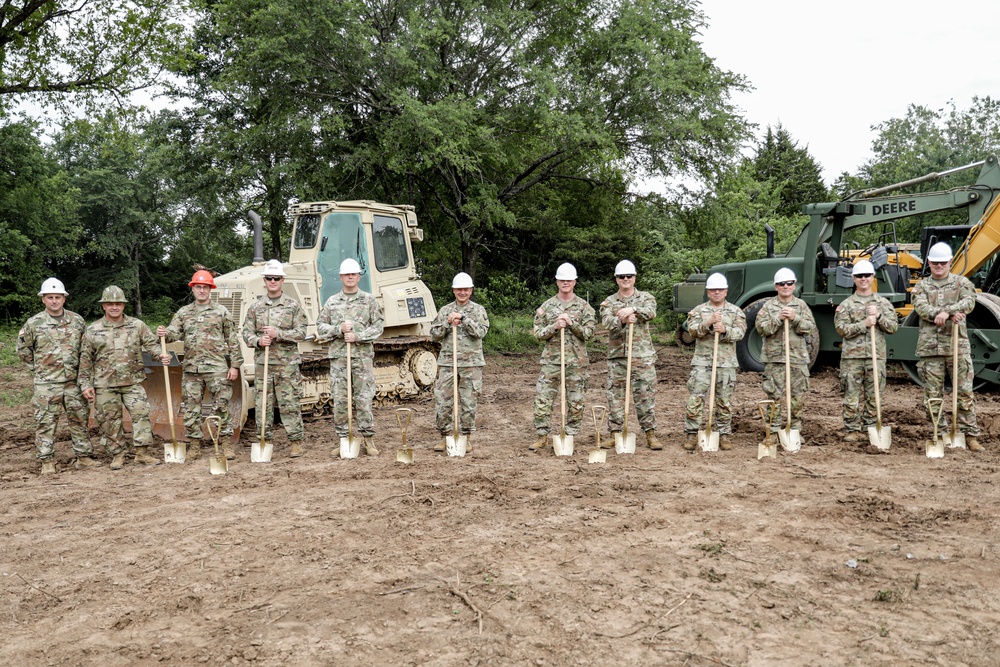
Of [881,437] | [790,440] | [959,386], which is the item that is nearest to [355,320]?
[790,440]

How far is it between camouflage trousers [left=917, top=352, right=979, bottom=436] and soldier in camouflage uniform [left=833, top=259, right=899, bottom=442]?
460mm

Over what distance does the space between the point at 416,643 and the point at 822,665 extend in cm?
185

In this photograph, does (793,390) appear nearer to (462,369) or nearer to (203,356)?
(462,369)

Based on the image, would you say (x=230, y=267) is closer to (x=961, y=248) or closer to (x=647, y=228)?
(x=647, y=228)

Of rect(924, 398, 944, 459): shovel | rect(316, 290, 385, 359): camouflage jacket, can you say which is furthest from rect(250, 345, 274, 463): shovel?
rect(924, 398, 944, 459): shovel

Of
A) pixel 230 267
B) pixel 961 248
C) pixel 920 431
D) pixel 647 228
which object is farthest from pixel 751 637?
pixel 230 267

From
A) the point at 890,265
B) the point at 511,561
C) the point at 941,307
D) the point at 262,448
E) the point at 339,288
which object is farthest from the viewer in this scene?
the point at 890,265

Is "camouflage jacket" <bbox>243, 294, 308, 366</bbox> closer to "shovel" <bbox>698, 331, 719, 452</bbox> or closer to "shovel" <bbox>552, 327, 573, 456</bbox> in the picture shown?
"shovel" <bbox>552, 327, 573, 456</bbox>

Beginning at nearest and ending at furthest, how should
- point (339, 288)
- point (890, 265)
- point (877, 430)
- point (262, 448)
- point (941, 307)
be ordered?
point (262, 448) → point (877, 430) → point (941, 307) → point (339, 288) → point (890, 265)

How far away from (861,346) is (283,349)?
Answer: 5.77 meters

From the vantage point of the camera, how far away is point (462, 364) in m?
8.05

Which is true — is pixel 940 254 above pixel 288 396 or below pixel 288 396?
above

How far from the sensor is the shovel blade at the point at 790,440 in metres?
7.72

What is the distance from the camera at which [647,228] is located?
23.6 meters
